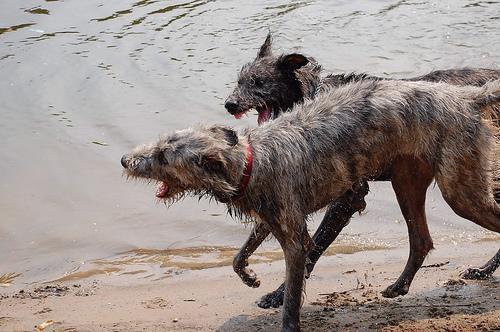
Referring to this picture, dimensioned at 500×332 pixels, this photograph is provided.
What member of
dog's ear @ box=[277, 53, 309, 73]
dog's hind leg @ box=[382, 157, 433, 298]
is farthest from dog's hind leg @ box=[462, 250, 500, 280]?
dog's ear @ box=[277, 53, 309, 73]

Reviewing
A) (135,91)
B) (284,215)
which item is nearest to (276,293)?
(284,215)

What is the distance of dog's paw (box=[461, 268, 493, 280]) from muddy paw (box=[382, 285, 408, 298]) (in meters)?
0.67

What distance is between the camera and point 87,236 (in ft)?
26.8

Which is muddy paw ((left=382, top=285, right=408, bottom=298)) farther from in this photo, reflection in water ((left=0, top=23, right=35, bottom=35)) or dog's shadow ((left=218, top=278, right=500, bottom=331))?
reflection in water ((left=0, top=23, right=35, bottom=35))

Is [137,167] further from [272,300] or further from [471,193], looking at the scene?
[471,193]

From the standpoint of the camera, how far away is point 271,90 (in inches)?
309

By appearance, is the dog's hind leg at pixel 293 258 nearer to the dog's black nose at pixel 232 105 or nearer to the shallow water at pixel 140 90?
the shallow water at pixel 140 90

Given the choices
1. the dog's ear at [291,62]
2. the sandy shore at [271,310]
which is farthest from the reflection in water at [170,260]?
the dog's ear at [291,62]

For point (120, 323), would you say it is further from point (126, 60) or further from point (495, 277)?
point (126, 60)

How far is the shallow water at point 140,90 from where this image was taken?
319 inches

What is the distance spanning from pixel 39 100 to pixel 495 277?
6077 millimetres

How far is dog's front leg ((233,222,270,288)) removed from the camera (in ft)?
22.1

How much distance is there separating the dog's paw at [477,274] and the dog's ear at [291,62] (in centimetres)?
219

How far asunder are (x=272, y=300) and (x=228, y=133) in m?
1.69
